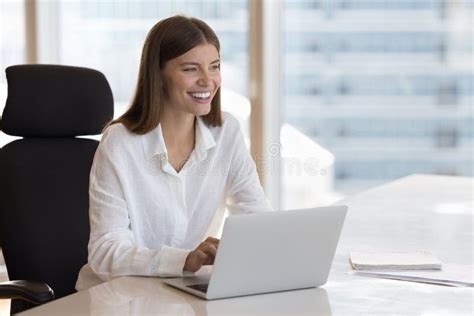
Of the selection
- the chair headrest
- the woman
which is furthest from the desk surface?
the chair headrest

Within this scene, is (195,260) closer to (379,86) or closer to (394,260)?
(394,260)

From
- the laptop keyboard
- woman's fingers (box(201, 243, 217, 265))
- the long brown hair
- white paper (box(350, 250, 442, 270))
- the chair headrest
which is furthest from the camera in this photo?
the chair headrest

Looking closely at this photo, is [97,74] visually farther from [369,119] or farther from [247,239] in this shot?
[369,119]

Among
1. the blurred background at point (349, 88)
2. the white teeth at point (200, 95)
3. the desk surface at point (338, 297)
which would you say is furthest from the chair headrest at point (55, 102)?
the blurred background at point (349, 88)

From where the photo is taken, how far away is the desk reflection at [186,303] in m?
1.52

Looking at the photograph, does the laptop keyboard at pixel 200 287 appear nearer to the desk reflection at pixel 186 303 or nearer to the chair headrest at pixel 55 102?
the desk reflection at pixel 186 303

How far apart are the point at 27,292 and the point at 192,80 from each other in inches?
25.2

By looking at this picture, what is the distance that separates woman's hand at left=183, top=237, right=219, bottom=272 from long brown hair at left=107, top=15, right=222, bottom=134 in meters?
0.40

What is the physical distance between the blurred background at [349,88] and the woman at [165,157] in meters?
2.14

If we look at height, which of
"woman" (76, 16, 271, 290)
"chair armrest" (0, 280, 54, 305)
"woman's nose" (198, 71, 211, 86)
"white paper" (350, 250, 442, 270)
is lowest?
"chair armrest" (0, 280, 54, 305)

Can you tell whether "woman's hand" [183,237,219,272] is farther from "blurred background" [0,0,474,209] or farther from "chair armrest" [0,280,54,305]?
"blurred background" [0,0,474,209]

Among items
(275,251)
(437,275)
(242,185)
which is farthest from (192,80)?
(437,275)

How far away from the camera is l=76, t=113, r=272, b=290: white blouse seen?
1.86m

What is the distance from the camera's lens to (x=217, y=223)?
2.53 metres
